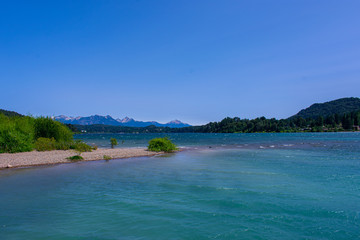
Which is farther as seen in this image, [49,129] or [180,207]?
[49,129]

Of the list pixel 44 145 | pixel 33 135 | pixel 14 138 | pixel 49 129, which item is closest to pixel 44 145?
pixel 44 145

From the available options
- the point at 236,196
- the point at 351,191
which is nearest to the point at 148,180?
the point at 236,196

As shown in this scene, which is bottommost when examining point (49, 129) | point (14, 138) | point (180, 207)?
point (180, 207)

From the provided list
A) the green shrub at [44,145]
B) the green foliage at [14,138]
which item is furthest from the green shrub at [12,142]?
the green shrub at [44,145]

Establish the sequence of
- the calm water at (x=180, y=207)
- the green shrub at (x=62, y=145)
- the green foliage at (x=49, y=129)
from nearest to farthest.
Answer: the calm water at (x=180, y=207)
the green shrub at (x=62, y=145)
the green foliage at (x=49, y=129)

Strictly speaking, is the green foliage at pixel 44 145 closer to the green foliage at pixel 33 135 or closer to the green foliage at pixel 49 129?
the green foliage at pixel 33 135

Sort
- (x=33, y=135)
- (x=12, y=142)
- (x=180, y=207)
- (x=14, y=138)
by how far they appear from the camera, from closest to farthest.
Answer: (x=180, y=207), (x=12, y=142), (x=14, y=138), (x=33, y=135)

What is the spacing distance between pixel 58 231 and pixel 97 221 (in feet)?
5.16

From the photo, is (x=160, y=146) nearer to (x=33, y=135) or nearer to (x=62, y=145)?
(x=62, y=145)

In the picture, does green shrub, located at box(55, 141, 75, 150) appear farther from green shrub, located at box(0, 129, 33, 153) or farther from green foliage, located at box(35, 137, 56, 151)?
green shrub, located at box(0, 129, 33, 153)

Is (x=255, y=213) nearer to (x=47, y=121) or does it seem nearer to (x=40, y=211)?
(x=40, y=211)

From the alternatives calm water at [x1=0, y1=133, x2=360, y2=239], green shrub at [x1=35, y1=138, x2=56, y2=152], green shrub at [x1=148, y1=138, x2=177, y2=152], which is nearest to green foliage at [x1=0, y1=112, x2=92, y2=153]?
green shrub at [x1=35, y1=138, x2=56, y2=152]

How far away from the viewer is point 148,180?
60.4 feet

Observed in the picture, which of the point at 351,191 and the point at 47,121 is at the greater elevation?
the point at 47,121
